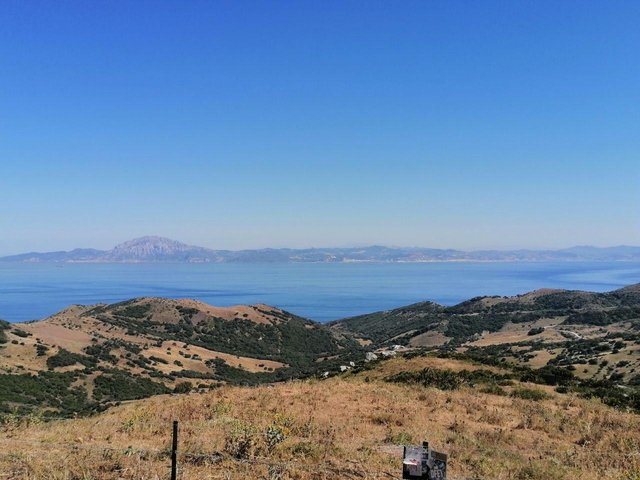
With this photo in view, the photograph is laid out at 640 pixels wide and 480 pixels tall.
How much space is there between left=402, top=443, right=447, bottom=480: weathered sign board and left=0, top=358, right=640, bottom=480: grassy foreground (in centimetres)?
200

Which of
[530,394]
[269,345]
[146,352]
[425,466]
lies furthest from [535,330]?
[425,466]

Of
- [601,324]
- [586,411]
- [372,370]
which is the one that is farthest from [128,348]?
[601,324]

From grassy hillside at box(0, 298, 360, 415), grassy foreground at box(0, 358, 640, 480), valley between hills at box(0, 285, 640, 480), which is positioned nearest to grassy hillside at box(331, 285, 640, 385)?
valley between hills at box(0, 285, 640, 480)

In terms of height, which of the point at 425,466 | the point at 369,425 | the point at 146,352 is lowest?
the point at 146,352

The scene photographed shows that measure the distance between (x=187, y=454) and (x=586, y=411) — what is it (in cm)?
1227

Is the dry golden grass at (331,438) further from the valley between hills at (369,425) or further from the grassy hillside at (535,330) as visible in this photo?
the grassy hillside at (535,330)

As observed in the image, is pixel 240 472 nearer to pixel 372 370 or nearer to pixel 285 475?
pixel 285 475

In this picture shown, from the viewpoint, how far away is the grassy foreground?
7.42 m

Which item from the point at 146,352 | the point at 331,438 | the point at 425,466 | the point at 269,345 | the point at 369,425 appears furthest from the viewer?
the point at 269,345

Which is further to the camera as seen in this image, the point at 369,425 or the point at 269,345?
the point at 269,345

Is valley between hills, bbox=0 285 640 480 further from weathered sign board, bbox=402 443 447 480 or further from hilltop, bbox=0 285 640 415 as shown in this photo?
weathered sign board, bbox=402 443 447 480

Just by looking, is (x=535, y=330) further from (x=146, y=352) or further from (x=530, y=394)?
(x=530, y=394)

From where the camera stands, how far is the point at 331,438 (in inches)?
387

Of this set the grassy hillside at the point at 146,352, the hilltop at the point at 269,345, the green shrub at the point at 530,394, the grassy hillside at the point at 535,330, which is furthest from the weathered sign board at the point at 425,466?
the grassy hillside at the point at 146,352
